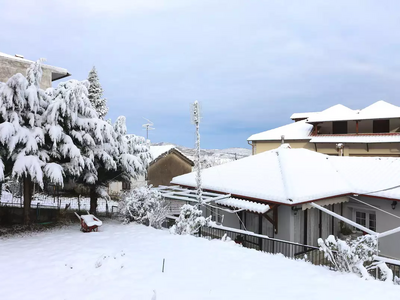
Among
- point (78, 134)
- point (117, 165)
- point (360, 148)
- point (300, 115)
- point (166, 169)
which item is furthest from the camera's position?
point (300, 115)

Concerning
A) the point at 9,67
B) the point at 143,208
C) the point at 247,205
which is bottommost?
the point at 143,208

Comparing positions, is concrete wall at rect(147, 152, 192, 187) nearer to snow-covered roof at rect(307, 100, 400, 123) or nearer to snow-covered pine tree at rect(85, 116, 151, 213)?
snow-covered roof at rect(307, 100, 400, 123)

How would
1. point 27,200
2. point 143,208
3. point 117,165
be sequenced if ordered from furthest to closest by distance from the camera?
point 117,165 < point 143,208 < point 27,200

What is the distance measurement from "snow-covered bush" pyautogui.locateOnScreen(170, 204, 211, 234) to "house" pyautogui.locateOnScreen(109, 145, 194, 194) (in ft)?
70.8

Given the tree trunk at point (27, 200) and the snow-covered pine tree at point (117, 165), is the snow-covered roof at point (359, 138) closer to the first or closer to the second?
the snow-covered pine tree at point (117, 165)

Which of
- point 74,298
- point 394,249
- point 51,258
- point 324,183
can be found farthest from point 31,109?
point 394,249

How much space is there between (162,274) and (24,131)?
8.03 m

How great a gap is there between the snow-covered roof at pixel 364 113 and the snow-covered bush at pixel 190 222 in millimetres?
23735

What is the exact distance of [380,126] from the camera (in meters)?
28.2

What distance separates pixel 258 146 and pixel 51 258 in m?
31.1

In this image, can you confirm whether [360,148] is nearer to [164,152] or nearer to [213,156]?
[164,152]

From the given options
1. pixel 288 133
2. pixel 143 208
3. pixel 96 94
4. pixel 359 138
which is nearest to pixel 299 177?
pixel 143 208

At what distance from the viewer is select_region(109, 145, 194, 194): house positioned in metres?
33.3

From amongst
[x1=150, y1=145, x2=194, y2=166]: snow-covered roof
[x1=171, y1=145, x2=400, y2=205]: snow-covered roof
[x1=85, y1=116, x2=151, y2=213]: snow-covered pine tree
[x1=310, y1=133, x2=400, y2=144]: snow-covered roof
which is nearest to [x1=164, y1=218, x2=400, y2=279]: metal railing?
[x1=171, y1=145, x2=400, y2=205]: snow-covered roof
